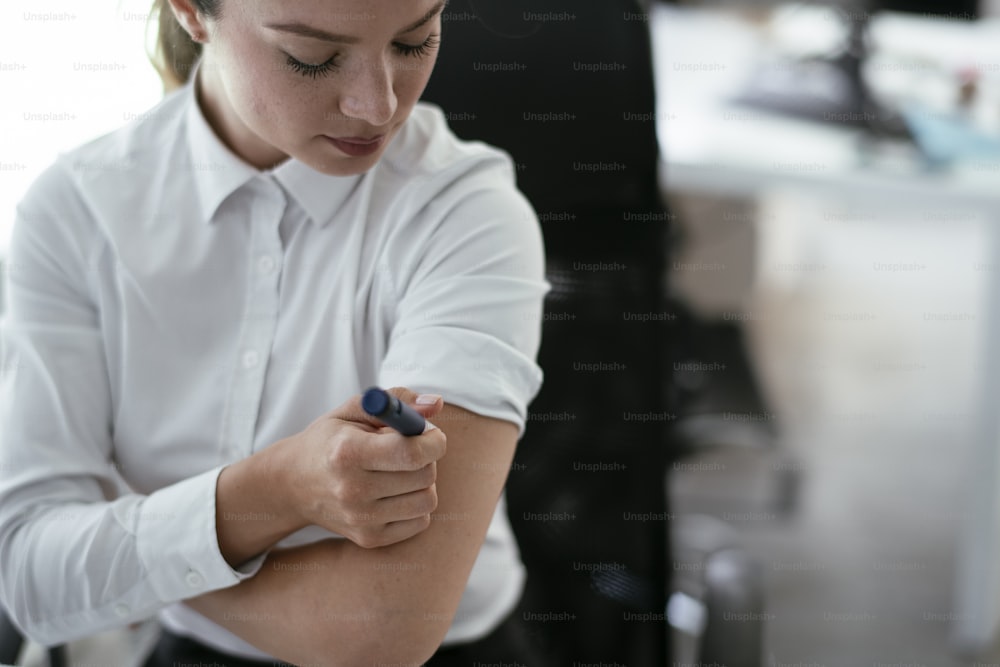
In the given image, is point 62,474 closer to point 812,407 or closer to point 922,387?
point 812,407

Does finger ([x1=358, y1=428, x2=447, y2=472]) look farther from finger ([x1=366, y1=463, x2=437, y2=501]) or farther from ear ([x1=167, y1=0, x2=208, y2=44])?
ear ([x1=167, y1=0, x2=208, y2=44])

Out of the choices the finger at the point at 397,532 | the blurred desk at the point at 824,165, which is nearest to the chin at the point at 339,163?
the finger at the point at 397,532

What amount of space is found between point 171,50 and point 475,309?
0.29 metres

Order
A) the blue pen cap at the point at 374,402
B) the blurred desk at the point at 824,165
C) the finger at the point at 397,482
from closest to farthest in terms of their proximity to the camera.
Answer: the blue pen cap at the point at 374,402 → the finger at the point at 397,482 → the blurred desk at the point at 824,165

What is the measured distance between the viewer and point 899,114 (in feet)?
6.26

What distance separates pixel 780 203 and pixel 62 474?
290 cm

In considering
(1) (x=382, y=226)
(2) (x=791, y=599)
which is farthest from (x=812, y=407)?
(1) (x=382, y=226)

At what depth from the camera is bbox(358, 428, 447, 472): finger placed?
0.55 m

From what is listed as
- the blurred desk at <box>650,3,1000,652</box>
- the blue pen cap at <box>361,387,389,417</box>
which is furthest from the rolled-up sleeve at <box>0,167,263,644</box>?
the blurred desk at <box>650,3,1000,652</box>

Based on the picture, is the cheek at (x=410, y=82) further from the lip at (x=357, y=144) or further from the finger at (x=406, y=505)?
the finger at (x=406, y=505)

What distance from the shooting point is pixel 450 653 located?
2.60 ft

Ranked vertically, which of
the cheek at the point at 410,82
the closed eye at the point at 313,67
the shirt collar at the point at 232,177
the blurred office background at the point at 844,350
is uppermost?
the closed eye at the point at 313,67

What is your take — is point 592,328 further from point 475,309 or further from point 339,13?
point 339,13

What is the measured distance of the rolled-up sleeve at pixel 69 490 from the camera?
0.64 m
